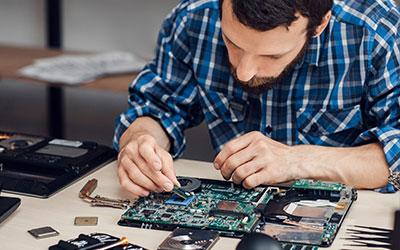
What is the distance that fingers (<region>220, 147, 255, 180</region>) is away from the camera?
1.62 meters

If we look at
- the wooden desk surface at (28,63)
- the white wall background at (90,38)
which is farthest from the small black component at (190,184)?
the white wall background at (90,38)

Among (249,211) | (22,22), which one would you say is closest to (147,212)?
(249,211)

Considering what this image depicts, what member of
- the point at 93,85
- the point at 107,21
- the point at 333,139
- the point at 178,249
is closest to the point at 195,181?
the point at 178,249

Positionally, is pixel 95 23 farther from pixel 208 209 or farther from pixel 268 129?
pixel 208 209

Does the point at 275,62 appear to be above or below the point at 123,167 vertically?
above

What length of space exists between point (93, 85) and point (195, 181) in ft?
4.92

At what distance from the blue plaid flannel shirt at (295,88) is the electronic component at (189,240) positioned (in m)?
0.51

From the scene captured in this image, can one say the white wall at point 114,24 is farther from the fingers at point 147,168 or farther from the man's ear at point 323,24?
the fingers at point 147,168

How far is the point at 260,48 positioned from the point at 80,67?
174cm

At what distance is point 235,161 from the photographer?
5.31 ft

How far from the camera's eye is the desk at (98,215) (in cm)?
139

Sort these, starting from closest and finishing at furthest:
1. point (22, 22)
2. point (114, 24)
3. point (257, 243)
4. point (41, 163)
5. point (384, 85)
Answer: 1. point (257, 243)
2. point (41, 163)
3. point (384, 85)
4. point (114, 24)
5. point (22, 22)

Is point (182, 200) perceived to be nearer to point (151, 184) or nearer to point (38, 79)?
point (151, 184)

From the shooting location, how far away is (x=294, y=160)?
1.69 m
